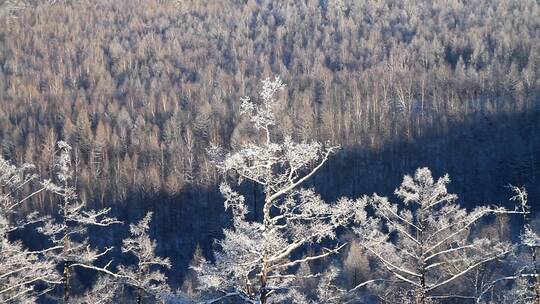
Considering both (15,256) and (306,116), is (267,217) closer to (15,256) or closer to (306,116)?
(15,256)

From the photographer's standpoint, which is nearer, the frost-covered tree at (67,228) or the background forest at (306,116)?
the frost-covered tree at (67,228)

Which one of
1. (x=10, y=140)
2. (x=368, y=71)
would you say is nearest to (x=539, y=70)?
(x=368, y=71)

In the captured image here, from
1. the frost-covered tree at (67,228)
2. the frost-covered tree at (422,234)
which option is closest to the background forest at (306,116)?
the frost-covered tree at (67,228)

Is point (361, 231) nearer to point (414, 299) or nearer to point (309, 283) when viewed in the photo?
point (414, 299)

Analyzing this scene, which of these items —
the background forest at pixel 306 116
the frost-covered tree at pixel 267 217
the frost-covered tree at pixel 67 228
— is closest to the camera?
the frost-covered tree at pixel 267 217

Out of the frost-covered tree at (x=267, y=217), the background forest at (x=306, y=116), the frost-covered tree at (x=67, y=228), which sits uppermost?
the frost-covered tree at (x=267, y=217)

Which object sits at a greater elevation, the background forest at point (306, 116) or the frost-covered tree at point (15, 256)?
the frost-covered tree at point (15, 256)

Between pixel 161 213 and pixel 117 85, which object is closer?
pixel 161 213

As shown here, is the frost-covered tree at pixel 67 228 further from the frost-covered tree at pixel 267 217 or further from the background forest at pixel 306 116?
the background forest at pixel 306 116
